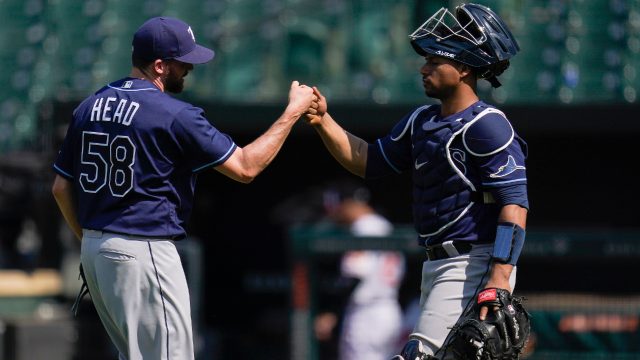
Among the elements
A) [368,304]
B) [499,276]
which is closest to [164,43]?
[499,276]

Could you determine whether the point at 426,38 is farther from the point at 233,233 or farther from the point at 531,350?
the point at 233,233

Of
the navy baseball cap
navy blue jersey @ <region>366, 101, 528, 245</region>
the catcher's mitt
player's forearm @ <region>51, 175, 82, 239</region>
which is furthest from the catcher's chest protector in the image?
player's forearm @ <region>51, 175, 82, 239</region>

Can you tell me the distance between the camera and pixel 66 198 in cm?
482

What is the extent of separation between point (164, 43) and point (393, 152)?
1.09m

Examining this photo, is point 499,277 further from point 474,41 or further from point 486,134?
point 474,41

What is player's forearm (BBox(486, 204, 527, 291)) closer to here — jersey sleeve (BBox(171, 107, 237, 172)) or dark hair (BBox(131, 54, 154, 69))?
jersey sleeve (BBox(171, 107, 237, 172))

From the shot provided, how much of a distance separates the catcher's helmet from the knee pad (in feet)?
3.64

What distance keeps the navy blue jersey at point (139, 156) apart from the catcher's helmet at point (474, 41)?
908 mm

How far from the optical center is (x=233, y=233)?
37.2ft

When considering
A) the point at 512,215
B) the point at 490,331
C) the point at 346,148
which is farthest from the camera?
the point at 346,148

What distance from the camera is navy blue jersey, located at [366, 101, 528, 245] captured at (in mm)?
4539

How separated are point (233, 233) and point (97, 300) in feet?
21.9

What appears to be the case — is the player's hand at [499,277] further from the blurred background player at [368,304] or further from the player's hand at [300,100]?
the blurred background player at [368,304]

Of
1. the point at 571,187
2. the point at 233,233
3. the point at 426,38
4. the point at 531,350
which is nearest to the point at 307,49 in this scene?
the point at 233,233
